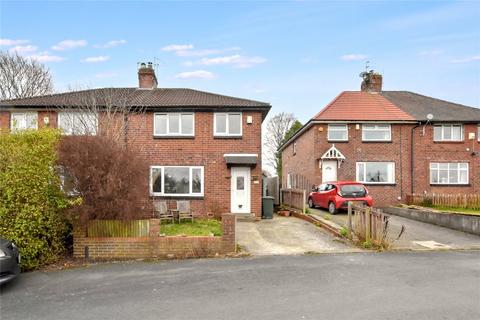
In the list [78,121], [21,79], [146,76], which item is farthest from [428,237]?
[21,79]

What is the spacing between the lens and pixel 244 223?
15555mm

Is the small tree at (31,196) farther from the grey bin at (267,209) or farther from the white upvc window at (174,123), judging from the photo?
the grey bin at (267,209)

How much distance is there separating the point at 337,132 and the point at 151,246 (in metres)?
15.4

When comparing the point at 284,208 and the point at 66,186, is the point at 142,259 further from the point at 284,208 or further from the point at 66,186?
the point at 284,208

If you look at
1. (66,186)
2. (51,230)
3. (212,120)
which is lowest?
(51,230)

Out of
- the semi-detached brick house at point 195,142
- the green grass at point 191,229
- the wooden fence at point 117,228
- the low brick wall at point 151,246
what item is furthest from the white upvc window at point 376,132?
the wooden fence at point 117,228

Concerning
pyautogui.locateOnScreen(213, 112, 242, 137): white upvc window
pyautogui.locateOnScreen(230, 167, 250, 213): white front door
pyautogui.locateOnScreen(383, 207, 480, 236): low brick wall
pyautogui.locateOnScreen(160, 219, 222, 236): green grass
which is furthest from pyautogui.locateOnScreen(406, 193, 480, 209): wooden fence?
pyautogui.locateOnScreen(160, 219, 222, 236): green grass

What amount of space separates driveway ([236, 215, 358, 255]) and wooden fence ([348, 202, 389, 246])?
594 mm

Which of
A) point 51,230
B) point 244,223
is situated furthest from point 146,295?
point 244,223

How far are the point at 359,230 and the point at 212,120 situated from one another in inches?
329

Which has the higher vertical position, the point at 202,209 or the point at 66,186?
the point at 66,186

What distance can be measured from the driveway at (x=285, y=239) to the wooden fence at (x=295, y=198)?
2.09 m

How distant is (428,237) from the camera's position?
511 inches

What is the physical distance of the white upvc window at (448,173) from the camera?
72.9 ft
